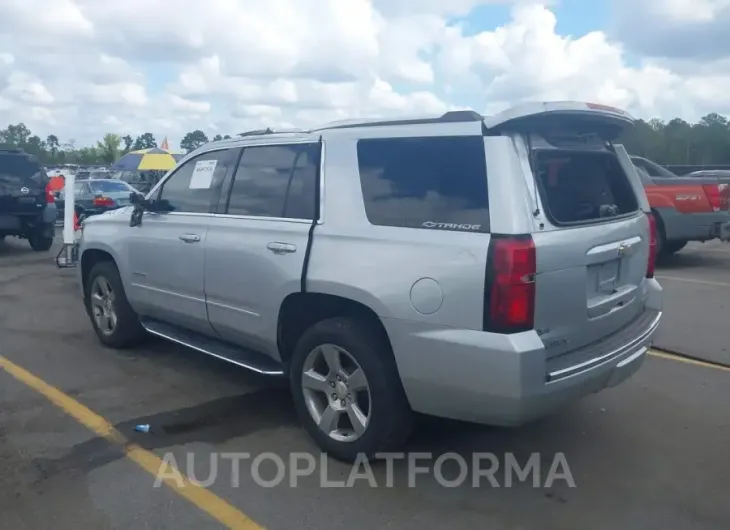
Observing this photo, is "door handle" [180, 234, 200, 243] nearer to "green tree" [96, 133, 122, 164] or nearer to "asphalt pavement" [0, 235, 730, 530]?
"asphalt pavement" [0, 235, 730, 530]

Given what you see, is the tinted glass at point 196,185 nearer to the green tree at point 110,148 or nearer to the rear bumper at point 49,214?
the rear bumper at point 49,214

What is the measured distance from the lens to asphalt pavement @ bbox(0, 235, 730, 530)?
3.71 metres

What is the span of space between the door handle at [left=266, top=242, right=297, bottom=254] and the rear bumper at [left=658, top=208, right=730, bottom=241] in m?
8.79

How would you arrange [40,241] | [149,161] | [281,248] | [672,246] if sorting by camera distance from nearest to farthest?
[281,248] → [672,246] → [40,241] → [149,161]

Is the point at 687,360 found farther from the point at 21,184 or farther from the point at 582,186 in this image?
the point at 21,184

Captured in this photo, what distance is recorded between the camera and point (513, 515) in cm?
374

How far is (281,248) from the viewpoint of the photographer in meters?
4.50

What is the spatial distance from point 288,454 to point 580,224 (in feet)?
6.87

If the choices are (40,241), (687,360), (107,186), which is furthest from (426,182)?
(107,186)

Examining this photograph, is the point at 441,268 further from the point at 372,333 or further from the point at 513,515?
the point at 513,515

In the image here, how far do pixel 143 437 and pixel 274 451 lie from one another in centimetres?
85

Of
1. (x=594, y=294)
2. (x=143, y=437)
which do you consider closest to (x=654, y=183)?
(x=594, y=294)

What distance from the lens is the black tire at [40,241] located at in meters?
13.9

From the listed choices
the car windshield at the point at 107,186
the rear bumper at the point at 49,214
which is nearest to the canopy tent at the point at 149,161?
the car windshield at the point at 107,186
